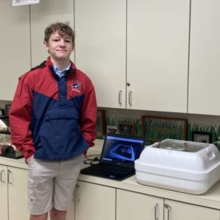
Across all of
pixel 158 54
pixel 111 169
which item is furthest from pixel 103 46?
pixel 111 169

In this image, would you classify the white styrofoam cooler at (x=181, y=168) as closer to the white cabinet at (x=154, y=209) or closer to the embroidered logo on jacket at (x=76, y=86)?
the white cabinet at (x=154, y=209)

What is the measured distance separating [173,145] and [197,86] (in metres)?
0.40

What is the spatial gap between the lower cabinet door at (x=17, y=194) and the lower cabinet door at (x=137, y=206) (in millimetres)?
759

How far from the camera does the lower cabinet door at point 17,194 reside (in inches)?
96.5

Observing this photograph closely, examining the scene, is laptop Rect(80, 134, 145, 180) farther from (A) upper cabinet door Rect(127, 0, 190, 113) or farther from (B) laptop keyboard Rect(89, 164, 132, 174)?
(A) upper cabinet door Rect(127, 0, 190, 113)

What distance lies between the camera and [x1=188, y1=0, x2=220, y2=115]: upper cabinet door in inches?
80.2

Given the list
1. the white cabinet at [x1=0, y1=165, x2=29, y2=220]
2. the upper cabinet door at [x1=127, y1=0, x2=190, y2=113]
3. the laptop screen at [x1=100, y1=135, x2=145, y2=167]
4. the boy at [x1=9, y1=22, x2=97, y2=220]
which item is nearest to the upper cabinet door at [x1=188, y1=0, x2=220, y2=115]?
the upper cabinet door at [x1=127, y1=0, x2=190, y2=113]

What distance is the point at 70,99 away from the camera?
2.07m

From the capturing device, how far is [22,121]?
6.60 feet

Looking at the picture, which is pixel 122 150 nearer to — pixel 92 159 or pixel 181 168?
pixel 92 159

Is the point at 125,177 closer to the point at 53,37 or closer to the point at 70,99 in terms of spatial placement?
the point at 70,99

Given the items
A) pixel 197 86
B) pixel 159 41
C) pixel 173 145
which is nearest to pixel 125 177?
pixel 173 145

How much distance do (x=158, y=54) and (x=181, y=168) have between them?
807 mm

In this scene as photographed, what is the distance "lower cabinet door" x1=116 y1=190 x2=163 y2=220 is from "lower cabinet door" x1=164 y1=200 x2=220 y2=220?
0.16 ft
